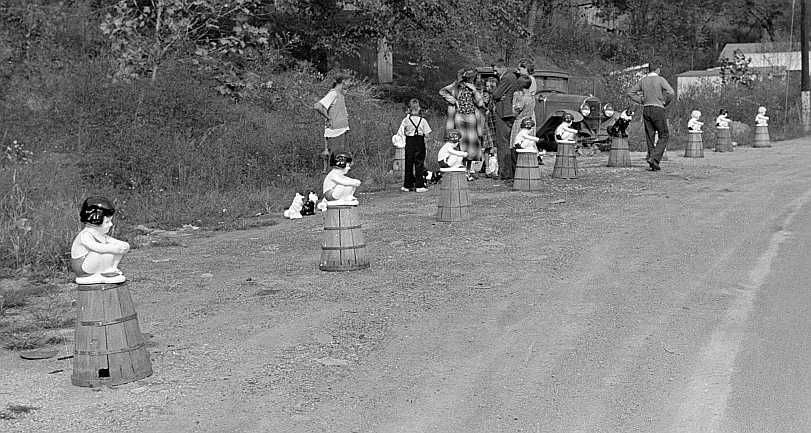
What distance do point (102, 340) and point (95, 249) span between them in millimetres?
574

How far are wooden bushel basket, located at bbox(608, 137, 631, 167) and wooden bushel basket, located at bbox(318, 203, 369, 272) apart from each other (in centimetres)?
1102

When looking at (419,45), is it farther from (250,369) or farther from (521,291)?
(250,369)

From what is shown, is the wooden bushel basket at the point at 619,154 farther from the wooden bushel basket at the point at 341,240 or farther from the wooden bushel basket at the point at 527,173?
Answer: the wooden bushel basket at the point at 341,240

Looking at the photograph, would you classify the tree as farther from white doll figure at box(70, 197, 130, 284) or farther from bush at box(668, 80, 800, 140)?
bush at box(668, 80, 800, 140)

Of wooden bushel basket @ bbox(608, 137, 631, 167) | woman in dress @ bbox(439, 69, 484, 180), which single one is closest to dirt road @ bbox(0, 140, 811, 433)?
woman in dress @ bbox(439, 69, 484, 180)

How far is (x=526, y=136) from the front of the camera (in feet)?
49.6

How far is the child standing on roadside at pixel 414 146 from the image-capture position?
50.2 feet

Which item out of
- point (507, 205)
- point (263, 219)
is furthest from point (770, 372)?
point (263, 219)

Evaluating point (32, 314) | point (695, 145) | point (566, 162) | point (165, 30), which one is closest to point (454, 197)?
point (566, 162)

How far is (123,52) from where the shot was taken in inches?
761

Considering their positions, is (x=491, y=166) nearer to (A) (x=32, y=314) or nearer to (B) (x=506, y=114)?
(B) (x=506, y=114)

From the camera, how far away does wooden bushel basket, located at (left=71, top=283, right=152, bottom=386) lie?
6.05 metres

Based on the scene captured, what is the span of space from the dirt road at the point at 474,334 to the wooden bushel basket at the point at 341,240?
0.21 meters

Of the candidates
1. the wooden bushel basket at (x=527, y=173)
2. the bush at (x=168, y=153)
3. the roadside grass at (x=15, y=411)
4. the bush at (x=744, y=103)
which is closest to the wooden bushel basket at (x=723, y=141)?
the bush at (x=744, y=103)
